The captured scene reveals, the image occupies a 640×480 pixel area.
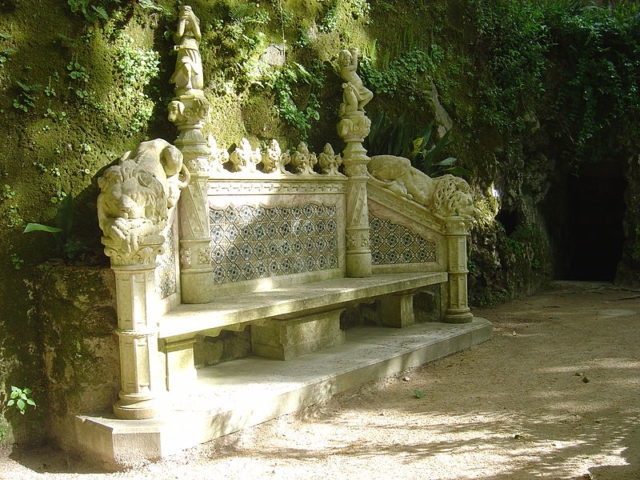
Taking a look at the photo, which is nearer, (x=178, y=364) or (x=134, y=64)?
(x=178, y=364)

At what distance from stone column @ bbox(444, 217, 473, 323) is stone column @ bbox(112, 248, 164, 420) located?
402cm

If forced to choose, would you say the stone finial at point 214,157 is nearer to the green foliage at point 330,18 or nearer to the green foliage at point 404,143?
the green foliage at point 404,143

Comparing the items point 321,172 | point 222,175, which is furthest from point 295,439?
point 321,172

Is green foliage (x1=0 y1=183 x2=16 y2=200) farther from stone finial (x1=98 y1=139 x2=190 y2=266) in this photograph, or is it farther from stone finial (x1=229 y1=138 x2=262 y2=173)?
stone finial (x1=229 y1=138 x2=262 y2=173)

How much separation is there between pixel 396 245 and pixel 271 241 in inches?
71.5

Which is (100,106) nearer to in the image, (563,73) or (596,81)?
(563,73)

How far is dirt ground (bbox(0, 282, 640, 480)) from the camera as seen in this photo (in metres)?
3.85

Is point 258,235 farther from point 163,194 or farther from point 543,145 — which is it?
point 543,145

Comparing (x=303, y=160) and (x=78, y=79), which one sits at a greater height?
(x=78, y=79)

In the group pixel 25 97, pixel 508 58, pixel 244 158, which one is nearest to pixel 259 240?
pixel 244 158

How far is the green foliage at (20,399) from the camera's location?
4438 millimetres

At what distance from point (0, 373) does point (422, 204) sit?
183 inches

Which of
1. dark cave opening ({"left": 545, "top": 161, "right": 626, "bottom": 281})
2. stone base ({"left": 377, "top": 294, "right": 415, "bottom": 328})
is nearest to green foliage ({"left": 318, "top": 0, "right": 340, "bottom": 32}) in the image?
stone base ({"left": 377, "top": 294, "right": 415, "bottom": 328})

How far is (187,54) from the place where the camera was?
5457 mm
